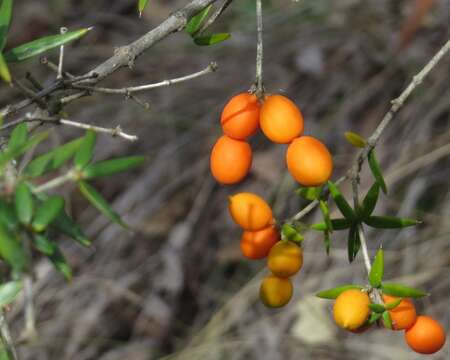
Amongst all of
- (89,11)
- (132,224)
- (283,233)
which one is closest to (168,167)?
(132,224)

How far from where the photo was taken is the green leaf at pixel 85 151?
1.23 meters

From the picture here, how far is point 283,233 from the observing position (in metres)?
1.51

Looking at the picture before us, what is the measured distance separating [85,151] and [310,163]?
41cm

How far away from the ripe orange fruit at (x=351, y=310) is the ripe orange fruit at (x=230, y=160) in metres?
0.31

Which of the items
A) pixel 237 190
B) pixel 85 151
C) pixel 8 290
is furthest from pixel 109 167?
pixel 237 190

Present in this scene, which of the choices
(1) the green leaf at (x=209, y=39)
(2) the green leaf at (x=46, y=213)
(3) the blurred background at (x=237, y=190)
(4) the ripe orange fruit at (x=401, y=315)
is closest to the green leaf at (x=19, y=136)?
(2) the green leaf at (x=46, y=213)

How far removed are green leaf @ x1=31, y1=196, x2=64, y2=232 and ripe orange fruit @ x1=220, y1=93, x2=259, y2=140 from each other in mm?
451

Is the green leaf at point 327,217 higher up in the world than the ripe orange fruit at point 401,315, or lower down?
higher up

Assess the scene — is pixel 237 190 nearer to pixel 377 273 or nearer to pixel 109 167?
pixel 377 273

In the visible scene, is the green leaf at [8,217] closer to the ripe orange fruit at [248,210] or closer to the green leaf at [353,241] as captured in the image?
the ripe orange fruit at [248,210]

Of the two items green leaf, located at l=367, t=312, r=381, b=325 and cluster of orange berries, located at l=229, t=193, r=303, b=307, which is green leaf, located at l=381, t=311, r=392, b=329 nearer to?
green leaf, located at l=367, t=312, r=381, b=325

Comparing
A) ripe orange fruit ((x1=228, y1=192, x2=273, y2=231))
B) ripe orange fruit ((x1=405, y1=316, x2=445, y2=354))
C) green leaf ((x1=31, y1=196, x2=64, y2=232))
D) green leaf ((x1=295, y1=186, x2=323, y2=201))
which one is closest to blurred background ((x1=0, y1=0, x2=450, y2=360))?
ripe orange fruit ((x1=405, y1=316, x2=445, y2=354))

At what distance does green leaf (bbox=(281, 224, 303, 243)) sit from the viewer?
150 centimetres

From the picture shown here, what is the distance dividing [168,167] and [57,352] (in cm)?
120
